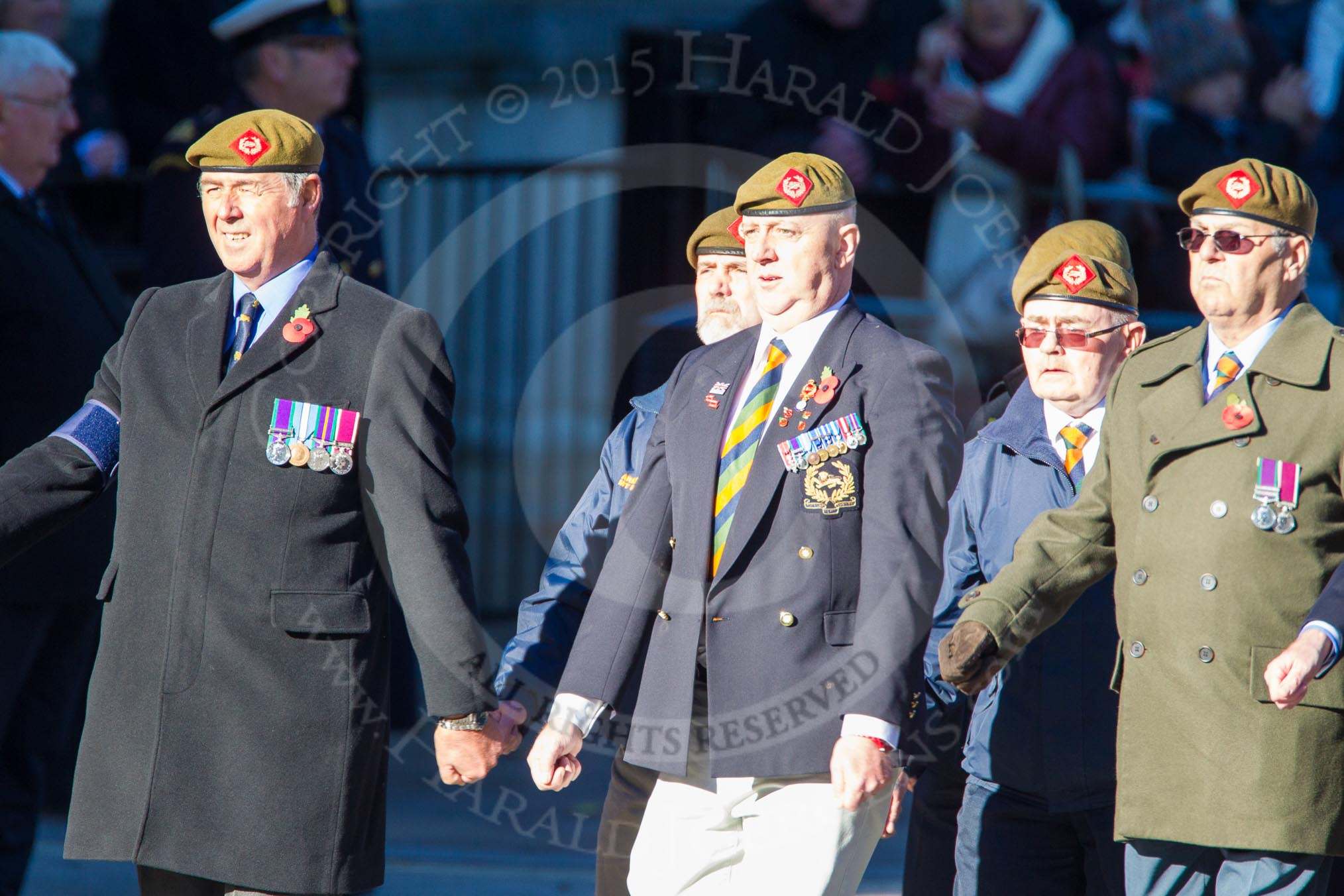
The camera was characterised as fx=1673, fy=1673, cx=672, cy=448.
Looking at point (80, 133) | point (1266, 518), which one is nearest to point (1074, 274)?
point (1266, 518)

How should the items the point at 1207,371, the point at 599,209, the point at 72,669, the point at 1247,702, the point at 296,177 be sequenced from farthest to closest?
the point at 599,209 < the point at 72,669 < the point at 296,177 < the point at 1207,371 < the point at 1247,702

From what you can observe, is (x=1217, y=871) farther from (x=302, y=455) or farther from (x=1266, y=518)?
(x=302, y=455)

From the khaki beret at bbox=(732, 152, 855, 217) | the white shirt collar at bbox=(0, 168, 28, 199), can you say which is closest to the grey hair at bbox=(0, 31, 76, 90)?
the white shirt collar at bbox=(0, 168, 28, 199)

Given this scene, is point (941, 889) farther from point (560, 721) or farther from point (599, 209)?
point (599, 209)

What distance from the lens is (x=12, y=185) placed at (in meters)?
4.68

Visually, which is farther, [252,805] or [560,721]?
[560,721]

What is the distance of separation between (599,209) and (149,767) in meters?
5.19

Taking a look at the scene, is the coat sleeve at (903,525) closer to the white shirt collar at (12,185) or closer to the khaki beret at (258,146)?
the khaki beret at (258,146)

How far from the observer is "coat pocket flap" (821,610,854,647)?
10.0ft

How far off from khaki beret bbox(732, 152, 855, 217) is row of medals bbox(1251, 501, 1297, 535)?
38.6 inches

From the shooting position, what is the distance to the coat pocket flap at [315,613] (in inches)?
121

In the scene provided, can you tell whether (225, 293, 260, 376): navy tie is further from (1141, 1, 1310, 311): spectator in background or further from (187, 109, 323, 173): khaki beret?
(1141, 1, 1310, 311): spectator in background

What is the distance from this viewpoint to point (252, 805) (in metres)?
3.05

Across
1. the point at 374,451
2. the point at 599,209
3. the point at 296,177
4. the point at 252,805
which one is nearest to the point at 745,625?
the point at 374,451
